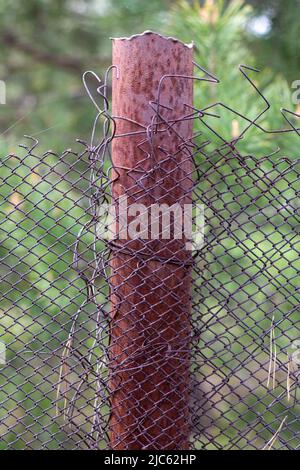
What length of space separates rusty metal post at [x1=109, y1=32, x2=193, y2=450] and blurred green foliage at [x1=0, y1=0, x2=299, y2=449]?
0.39 feet

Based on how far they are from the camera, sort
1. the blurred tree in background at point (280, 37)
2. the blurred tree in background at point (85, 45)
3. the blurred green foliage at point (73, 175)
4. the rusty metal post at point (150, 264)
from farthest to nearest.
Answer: the blurred tree in background at point (280, 37), the blurred tree in background at point (85, 45), the blurred green foliage at point (73, 175), the rusty metal post at point (150, 264)

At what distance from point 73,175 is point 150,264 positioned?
2.99 meters

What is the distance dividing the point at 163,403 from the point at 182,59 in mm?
1011

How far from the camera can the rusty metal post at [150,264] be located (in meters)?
1.75

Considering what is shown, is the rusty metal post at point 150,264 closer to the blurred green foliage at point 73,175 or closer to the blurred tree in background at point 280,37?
the blurred green foliage at point 73,175

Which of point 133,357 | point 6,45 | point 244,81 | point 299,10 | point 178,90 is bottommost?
point 133,357

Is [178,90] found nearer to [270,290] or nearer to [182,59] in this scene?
[182,59]

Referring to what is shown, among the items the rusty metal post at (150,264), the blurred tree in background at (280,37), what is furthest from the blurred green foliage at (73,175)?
the rusty metal post at (150,264)

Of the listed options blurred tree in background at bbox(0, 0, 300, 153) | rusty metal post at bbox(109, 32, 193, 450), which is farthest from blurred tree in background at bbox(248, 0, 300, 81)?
rusty metal post at bbox(109, 32, 193, 450)

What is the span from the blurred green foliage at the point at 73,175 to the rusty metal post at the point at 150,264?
12 cm

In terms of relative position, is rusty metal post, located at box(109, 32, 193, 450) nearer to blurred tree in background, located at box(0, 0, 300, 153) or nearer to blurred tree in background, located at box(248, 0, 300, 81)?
blurred tree in background, located at box(0, 0, 300, 153)

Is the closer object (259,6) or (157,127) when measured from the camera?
(157,127)

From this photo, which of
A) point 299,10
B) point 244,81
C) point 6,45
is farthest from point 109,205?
point 6,45

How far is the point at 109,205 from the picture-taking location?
1.80 m
